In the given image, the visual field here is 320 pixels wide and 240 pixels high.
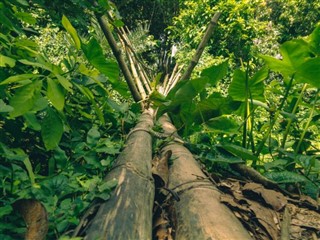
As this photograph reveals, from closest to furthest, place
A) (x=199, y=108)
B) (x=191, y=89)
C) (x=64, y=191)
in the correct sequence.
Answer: (x=64, y=191) < (x=191, y=89) < (x=199, y=108)

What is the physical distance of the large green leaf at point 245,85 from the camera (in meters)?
1.94

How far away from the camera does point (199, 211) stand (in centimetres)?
92

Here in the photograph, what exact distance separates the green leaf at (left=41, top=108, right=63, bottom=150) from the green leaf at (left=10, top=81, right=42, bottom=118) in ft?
0.33

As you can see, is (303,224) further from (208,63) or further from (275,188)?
(208,63)

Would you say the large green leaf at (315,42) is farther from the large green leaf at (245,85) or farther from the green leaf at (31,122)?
the green leaf at (31,122)

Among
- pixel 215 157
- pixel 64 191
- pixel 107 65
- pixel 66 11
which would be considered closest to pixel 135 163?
pixel 64 191

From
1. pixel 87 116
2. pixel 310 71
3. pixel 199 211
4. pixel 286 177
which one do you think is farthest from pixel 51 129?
pixel 310 71

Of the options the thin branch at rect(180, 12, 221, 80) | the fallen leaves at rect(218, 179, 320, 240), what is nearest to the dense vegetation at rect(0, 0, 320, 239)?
the fallen leaves at rect(218, 179, 320, 240)

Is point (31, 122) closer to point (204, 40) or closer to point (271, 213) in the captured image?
point (271, 213)

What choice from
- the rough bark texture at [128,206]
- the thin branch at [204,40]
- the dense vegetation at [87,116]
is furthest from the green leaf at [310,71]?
the thin branch at [204,40]

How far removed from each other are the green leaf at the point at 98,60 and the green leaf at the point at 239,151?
2.21 feet

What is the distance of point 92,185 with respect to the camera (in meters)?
0.94

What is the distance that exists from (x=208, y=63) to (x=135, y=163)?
620 cm

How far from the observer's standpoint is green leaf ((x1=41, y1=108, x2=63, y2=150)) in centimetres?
91
